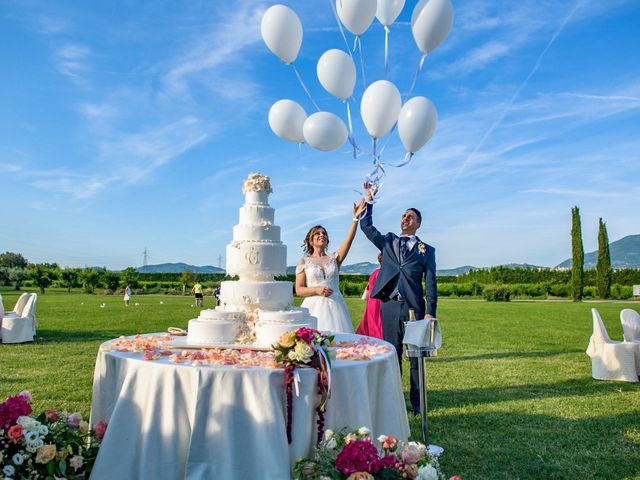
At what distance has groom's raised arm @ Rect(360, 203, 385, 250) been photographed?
5.99 metres

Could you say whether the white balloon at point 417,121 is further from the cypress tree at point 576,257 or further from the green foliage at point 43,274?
the green foliage at point 43,274

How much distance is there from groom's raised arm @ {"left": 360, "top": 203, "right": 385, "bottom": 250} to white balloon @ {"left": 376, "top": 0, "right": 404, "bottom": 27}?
7.65ft

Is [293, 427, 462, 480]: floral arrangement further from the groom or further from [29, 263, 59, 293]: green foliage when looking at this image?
[29, 263, 59, 293]: green foliage

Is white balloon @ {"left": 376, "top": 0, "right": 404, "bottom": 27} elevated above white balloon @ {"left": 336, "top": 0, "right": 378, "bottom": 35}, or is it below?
above

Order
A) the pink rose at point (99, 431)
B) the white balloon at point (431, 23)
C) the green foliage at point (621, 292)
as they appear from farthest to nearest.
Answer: the green foliage at point (621, 292) → the white balloon at point (431, 23) → the pink rose at point (99, 431)

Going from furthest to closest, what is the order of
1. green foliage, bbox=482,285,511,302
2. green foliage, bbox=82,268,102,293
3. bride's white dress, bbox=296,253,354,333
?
1. green foliage, bbox=82,268,102,293
2. green foliage, bbox=482,285,511,302
3. bride's white dress, bbox=296,253,354,333

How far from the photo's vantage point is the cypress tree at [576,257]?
40.8 meters

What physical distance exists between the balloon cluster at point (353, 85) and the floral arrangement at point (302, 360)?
102 inches

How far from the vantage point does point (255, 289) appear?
4602 mm

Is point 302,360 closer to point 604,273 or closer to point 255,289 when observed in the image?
point 255,289

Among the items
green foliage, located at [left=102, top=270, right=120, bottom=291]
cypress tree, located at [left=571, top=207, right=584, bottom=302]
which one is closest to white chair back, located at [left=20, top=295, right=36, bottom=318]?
green foliage, located at [left=102, top=270, right=120, bottom=291]

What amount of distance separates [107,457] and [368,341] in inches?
99.5

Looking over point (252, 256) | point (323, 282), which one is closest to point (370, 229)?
point (323, 282)

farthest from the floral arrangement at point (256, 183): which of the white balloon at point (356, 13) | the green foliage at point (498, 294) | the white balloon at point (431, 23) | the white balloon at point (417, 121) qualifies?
the green foliage at point (498, 294)
